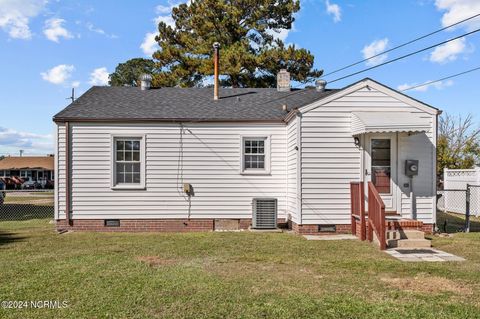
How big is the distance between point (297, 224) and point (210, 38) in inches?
684

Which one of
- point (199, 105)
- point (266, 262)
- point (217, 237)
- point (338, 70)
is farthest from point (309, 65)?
point (266, 262)

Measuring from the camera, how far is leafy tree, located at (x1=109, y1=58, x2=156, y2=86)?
125 ft

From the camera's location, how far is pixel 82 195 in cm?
1114

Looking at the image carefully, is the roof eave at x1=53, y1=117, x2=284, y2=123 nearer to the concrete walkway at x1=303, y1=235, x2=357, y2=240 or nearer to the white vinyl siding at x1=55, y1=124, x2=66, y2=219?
the white vinyl siding at x1=55, y1=124, x2=66, y2=219

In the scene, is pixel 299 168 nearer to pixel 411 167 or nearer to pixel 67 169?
pixel 411 167

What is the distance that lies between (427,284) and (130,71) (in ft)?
122

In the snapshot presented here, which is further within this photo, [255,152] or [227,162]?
[255,152]

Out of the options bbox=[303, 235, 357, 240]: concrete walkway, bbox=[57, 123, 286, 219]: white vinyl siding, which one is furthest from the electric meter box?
bbox=[57, 123, 286, 219]: white vinyl siding

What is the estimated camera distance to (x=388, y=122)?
955cm

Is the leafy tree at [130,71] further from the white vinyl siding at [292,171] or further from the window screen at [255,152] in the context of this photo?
the white vinyl siding at [292,171]

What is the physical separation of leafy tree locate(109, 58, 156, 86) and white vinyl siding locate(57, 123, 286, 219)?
28.1 meters

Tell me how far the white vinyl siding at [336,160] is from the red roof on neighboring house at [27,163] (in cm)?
5315
